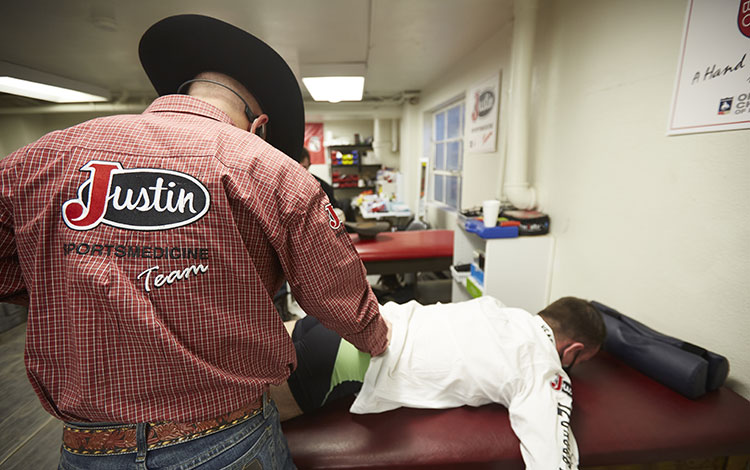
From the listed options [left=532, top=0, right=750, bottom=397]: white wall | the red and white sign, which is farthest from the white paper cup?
the red and white sign

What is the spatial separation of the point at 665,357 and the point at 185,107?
1.76 metres

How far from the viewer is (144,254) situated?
0.52m

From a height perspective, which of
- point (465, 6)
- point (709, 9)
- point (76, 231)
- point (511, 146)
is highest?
point (465, 6)

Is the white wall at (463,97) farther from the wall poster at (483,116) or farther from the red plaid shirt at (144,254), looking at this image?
the red plaid shirt at (144,254)

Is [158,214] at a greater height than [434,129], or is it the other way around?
[434,129]

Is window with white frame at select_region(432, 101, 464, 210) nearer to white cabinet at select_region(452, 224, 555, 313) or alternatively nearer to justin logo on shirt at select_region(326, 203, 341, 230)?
white cabinet at select_region(452, 224, 555, 313)

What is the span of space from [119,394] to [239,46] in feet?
2.68

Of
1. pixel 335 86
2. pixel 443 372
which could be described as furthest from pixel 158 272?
pixel 335 86

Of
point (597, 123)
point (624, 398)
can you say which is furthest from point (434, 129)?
point (624, 398)

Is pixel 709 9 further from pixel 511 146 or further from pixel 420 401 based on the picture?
pixel 420 401

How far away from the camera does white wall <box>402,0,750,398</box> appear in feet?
3.59

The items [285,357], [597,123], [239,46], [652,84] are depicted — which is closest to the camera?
[285,357]

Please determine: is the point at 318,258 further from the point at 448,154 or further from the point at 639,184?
the point at 448,154

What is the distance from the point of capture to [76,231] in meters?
0.51
